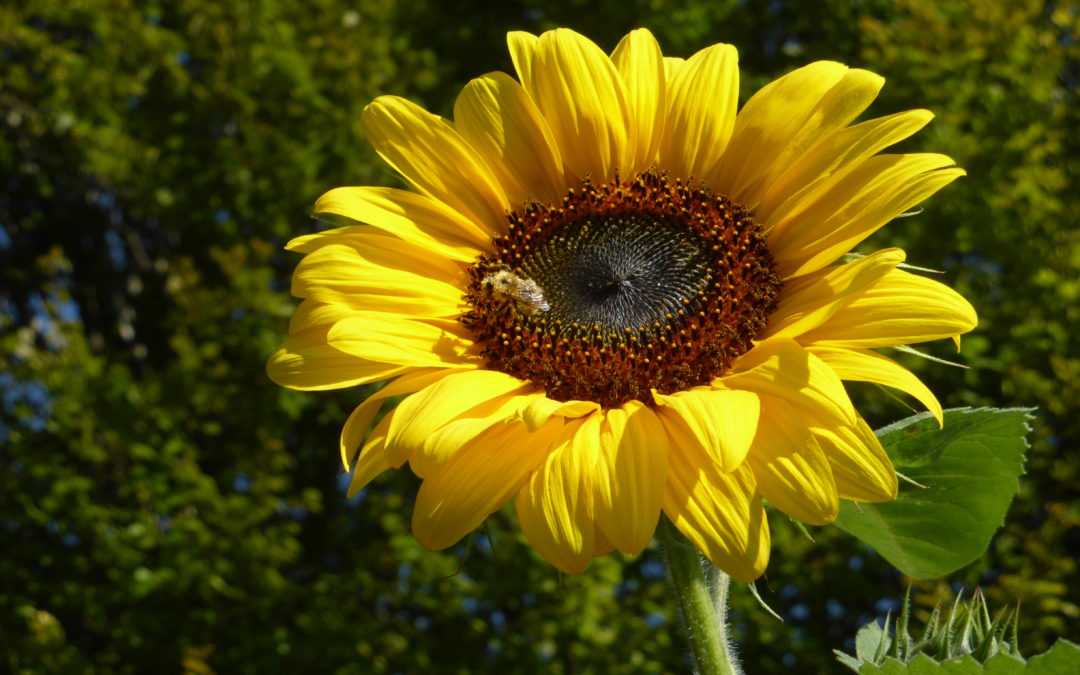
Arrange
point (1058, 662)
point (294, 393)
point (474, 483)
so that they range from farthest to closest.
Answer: point (294, 393)
point (474, 483)
point (1058, 662)

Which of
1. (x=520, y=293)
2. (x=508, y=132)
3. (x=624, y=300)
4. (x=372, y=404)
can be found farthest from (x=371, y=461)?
(x=508, y=132)

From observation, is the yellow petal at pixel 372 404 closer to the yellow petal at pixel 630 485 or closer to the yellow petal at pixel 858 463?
the yellow petal at pixel 630 485

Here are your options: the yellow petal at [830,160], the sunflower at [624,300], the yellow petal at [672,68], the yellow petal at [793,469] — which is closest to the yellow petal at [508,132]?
the sunflower at [624,300]

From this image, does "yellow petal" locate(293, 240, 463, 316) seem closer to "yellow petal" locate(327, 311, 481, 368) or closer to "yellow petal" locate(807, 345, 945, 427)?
"yellow petal" locate(327, 311, 481, 368)

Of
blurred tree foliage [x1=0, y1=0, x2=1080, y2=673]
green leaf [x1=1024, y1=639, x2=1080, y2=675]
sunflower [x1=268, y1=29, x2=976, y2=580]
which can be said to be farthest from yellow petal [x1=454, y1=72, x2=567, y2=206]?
blurred tree foliage [x1=0, y1=0, x2=1080, y2=673]

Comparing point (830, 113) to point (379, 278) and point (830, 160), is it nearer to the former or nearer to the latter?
point (830, 160)

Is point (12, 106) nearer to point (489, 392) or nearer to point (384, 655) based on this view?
point (384, 655)
